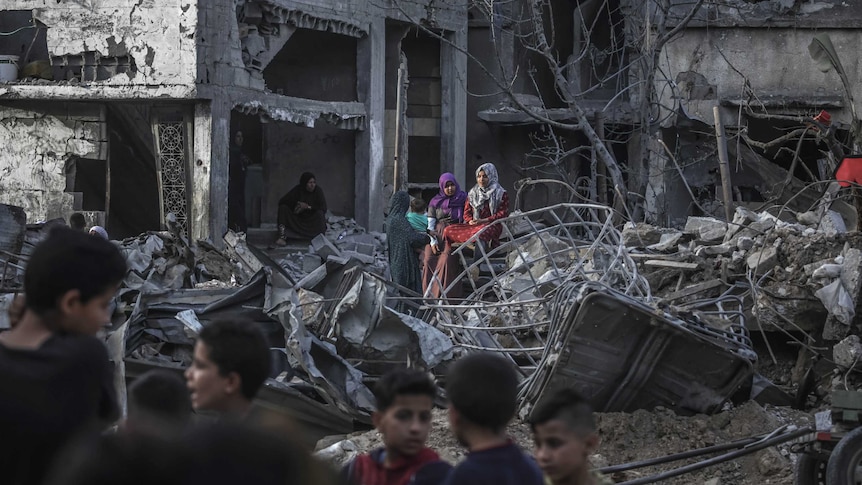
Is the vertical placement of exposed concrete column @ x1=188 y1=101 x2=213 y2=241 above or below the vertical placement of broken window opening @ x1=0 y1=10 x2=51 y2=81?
below

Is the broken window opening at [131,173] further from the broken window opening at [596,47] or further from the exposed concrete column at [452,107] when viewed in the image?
the broken window opening at [596,47]

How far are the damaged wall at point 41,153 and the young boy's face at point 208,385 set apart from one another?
13.5 meters

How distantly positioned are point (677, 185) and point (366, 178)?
5227mm

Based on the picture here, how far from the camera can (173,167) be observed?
1553cm

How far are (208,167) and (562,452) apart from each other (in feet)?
42.5

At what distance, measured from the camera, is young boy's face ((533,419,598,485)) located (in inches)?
117

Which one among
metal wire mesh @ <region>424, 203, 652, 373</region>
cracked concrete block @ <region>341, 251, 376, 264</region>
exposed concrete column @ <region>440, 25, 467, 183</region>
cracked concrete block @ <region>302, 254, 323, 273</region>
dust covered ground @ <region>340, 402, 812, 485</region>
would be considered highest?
exposed concrete column @ <region>440, 25, 467, 183</region>

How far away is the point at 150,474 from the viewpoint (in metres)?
1.61

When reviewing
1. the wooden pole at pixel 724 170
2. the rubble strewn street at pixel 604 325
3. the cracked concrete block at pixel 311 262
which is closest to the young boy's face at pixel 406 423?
the rubble strewn street at pixel 604 325

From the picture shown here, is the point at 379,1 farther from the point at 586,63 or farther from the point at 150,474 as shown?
the point at 150,474

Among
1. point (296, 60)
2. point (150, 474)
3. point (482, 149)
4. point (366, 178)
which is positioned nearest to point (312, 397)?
point (150, 474)

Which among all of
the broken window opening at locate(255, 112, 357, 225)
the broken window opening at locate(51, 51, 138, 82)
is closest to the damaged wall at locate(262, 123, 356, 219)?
the broken window opening at locate(255, 112, 357, 225)

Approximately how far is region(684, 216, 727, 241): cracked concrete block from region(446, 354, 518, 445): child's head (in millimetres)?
8005

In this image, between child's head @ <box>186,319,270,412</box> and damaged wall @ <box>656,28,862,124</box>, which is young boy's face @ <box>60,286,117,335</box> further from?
damaged wall @ <box>656,28,862,124</box>
